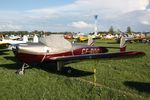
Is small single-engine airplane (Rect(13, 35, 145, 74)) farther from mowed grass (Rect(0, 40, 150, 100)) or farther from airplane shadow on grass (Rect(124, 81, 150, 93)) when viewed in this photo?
airplane shadow on grass (Rect(124, 81, 150, 93))

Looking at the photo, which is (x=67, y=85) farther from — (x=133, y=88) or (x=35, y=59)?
(x=35, y=59)

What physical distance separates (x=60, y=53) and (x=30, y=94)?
4886mm

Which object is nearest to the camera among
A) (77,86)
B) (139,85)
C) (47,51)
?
(77,86)

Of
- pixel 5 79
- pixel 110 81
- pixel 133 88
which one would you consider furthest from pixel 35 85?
pixel 133 88

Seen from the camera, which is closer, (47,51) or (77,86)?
(77,86)

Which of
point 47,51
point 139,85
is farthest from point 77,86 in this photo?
point 47,51

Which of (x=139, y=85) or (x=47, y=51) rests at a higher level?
(x=47, y=51)

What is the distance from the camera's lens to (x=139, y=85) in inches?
366

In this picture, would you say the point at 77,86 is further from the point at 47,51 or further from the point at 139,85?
the point at 47,51

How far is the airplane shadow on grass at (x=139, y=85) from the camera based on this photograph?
8.64 m

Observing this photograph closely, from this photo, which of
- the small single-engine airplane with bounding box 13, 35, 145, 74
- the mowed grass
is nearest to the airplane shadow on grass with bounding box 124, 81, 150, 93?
the mowed grass

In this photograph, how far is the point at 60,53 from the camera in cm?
1273

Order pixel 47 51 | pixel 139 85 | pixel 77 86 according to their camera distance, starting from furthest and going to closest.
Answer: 1. pixel 47 51
2. pixel 139 85
3. pixel 77 86

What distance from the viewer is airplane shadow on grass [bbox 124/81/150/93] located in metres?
8.64
